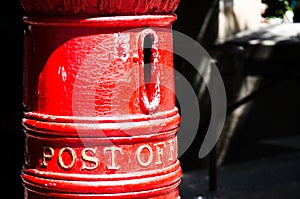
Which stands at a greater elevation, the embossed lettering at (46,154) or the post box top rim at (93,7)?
the post box top rim at (93,7)

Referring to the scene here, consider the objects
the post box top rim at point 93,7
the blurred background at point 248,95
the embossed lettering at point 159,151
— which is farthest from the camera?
the blurred background at point 248,95

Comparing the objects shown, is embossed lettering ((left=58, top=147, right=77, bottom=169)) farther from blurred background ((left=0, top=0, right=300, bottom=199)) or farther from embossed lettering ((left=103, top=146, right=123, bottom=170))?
blurred background ((left=0, top=0, right=300, bottom=199))

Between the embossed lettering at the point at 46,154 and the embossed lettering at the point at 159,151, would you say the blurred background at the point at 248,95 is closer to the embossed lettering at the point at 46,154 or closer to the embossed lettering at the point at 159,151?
the embossed lettering at the point at 159,151

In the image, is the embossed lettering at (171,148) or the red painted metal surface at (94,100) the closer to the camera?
the red painted metal surface at (94,100)

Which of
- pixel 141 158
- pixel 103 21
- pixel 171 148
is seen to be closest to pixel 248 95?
pixel 171 148

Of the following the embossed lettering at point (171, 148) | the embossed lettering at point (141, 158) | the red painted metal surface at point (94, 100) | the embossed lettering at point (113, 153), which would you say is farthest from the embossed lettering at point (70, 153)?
the embossed lettering at point (171, 148)

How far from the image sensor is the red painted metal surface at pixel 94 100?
2.57m

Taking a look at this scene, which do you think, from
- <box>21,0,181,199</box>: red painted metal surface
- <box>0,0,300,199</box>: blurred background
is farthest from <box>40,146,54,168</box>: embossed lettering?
<box>0,0,300,199</box>: blurred background

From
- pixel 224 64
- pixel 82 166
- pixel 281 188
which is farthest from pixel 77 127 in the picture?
pixel 224 64

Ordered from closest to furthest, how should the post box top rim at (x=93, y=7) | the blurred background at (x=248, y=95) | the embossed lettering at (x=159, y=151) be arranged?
the post box top rim at (x=93, y=7), the embossed lettering at (x=159, y=151), the blurred background at (x=248, y=95)

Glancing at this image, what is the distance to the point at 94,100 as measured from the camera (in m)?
Answer: 2.58

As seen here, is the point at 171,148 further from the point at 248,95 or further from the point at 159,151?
the point at 248,95

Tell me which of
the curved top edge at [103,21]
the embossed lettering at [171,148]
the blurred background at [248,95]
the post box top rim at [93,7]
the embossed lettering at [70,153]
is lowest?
the blurred background at [248,95]

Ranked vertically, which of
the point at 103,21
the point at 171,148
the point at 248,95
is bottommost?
the point at 248,95
